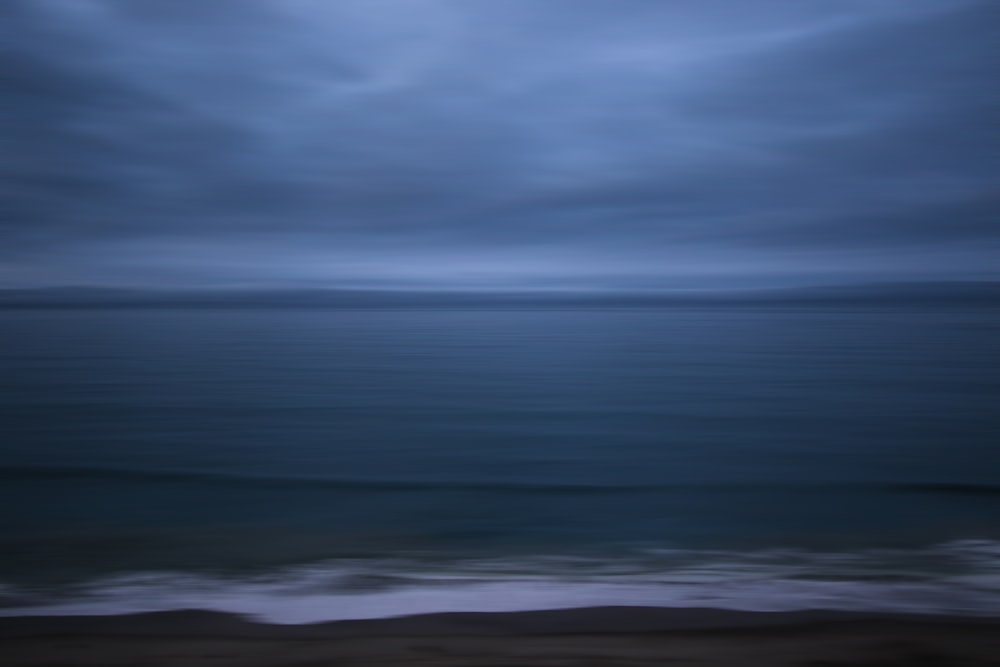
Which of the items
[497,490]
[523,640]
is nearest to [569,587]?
[523,640]

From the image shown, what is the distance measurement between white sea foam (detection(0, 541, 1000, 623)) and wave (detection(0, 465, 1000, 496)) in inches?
56.2

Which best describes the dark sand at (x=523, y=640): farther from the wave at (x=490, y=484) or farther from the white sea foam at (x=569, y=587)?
the wave at (x=490, y=484)

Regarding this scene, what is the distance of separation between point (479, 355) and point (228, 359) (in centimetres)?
468

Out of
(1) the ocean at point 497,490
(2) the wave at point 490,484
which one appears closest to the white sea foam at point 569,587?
(1) the ocean at point 497,490

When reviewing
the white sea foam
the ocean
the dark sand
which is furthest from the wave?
the dark sand

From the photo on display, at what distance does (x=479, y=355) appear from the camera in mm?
14820

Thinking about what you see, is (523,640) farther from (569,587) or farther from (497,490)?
(497,490)

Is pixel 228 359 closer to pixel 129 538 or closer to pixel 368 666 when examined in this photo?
pixel 129 538

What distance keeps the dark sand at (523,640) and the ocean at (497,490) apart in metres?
0.16

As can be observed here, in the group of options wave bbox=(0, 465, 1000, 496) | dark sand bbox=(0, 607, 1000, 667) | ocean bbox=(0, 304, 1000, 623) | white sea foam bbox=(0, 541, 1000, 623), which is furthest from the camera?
wave bbox=(0, 465, 1000, 496)

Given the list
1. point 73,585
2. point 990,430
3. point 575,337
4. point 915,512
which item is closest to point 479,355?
point 575,337

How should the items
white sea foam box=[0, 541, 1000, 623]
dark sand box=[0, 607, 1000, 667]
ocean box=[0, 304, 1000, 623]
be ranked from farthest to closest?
ocean box=[0, 304, 1000, 623] < white sea foam box=[0, 541, 1000, 623] < dark sand box=[0, 607, 1000, 667]

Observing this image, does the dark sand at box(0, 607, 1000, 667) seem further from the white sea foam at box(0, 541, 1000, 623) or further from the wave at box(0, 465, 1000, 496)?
the wave at box(0, 465, 1000, 496)

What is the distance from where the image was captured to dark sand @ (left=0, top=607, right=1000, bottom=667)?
275cm
